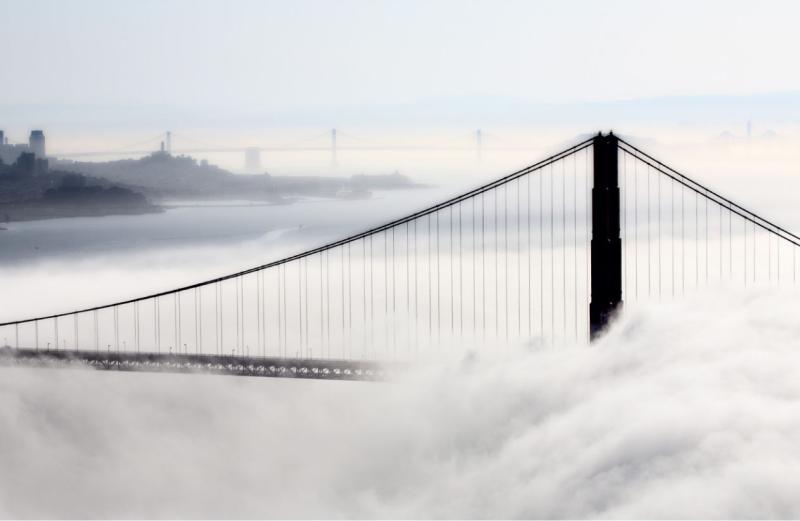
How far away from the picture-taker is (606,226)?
47438 millimetres

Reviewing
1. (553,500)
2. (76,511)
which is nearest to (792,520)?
(553,500)

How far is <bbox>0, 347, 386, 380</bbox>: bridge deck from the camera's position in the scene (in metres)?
57.0

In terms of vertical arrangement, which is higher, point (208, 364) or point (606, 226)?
point (606, 226)

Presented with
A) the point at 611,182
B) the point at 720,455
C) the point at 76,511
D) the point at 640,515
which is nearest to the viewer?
the point at 640,515

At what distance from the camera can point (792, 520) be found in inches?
1344

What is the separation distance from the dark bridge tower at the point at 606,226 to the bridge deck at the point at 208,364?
12.0 m

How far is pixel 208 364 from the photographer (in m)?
60.7

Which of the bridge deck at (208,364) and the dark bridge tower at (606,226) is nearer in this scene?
the dark bridge tower at (606,226)

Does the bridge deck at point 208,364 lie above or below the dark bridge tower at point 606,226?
below

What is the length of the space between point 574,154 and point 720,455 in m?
14.7

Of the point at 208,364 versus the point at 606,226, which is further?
the point at 208,364

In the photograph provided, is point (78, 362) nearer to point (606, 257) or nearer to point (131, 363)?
point (131, 363)

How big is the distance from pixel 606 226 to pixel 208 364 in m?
21.3

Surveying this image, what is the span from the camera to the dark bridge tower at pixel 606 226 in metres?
47.4
